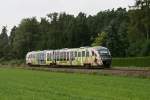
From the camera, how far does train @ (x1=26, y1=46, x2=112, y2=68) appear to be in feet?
186

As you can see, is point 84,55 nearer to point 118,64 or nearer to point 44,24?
point 118,64

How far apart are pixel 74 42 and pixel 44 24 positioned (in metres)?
21.0

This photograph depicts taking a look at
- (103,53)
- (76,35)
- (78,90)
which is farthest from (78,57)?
(76,35)

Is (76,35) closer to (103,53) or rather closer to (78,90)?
(103,53)

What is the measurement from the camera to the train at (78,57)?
186 ft

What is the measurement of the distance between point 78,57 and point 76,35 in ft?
203

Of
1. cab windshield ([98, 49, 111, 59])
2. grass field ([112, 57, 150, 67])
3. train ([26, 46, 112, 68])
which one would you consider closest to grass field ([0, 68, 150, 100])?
cab windshield ([98, 49, 111, 59])

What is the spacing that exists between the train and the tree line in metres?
20.6

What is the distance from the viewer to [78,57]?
60906mm

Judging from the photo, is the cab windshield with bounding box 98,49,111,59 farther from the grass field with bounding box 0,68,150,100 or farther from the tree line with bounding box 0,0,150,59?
the tree line with bounding box 0,0,150,59

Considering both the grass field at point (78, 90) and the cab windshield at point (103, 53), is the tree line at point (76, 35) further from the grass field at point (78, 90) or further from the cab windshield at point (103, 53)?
the grass field at point (78, 90)

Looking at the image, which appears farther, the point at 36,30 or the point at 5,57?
the point at 36,30

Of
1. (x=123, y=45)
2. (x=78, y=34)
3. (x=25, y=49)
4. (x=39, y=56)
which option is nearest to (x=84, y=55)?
(x=39, y=56)

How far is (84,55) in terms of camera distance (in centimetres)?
5941
